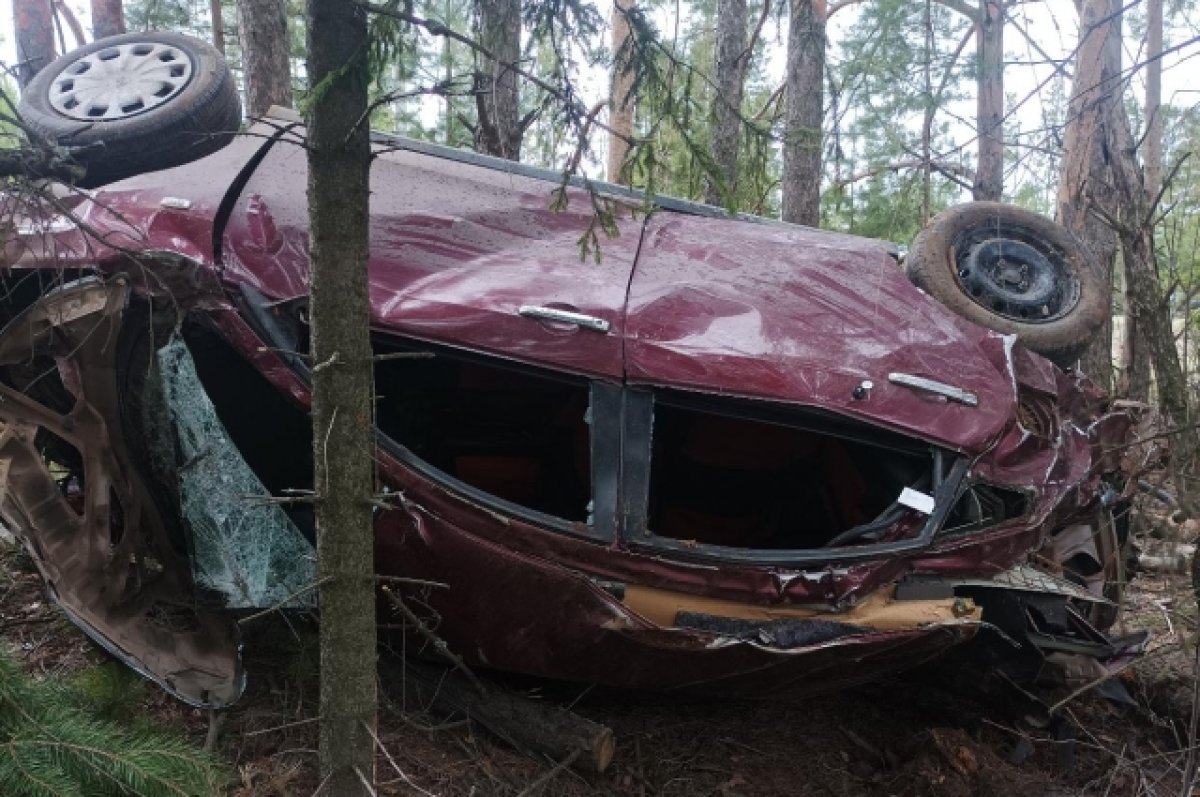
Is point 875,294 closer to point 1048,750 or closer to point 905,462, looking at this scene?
point 905,462

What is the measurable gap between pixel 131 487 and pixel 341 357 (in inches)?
65.5

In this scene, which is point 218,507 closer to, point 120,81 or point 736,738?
point 120,81

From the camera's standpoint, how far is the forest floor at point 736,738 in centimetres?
346

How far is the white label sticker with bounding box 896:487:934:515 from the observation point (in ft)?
11.1

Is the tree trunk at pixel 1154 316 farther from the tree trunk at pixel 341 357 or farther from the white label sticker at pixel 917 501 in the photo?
the tree trunk at pixel 341 357

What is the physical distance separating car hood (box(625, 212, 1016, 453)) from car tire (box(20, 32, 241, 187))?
1.91m

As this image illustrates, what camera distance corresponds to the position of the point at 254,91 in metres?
6.68

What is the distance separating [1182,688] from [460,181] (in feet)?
13.2

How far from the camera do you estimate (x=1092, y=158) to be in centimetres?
629

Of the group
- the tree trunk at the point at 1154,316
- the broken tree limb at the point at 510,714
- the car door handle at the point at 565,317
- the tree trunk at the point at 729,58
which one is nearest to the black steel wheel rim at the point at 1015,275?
the tree trunk at the point at 1154,316

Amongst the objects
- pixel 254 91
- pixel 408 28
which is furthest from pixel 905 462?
pixel 254 91

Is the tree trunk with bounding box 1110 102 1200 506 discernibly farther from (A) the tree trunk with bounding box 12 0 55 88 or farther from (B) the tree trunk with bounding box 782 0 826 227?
(A) the tree trunk with bounding box 12 0 55 88

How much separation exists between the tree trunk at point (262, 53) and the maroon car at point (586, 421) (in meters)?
2.88

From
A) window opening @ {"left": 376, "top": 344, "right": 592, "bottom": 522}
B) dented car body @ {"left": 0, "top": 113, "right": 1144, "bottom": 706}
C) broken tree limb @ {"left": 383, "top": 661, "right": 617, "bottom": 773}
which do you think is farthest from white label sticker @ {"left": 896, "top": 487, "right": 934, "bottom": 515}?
window opening @ {"left": 376, "top": 344, "right": 592, "bottom": 522}
